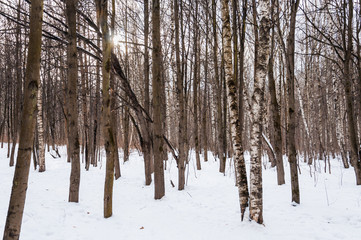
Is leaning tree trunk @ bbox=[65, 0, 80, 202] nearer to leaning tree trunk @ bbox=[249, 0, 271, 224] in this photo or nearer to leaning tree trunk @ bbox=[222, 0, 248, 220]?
leaning tree trunk @ bbox=[222, 0, 248, 220]

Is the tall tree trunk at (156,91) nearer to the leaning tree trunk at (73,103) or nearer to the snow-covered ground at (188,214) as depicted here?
the snow-covered ground at (188,214)

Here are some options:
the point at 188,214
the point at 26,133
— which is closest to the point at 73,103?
the point at 26,133

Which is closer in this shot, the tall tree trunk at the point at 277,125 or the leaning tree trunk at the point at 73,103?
the leaning tree trunk at the point at 73,103

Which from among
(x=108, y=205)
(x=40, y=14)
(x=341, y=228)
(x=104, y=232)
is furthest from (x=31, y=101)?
(x=341, y=228)

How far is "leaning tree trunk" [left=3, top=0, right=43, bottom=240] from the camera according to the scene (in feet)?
7.09

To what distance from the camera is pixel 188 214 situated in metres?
4.80

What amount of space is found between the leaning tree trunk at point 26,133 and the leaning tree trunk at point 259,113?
3062 millimetres

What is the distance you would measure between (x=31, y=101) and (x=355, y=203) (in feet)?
20.4

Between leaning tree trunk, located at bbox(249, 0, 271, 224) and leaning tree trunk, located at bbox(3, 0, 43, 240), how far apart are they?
121 inches

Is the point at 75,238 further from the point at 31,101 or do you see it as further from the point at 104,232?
the point at 31,101

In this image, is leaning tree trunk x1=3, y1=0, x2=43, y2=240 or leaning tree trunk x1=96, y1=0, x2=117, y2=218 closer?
leaning tree trunk x1=3, y1=0, x2=43, y2=240

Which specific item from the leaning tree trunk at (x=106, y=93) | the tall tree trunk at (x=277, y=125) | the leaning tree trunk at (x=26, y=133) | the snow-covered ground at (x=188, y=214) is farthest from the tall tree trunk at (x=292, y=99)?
the leaning tree trunk at (x=26, y=133)

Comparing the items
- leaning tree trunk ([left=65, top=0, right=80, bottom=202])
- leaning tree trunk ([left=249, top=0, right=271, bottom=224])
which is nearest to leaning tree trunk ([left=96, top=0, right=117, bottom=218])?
leaning tree trunk ([left=65, top=0, right=80, bottom=202])

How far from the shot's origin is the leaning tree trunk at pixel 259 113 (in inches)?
146
